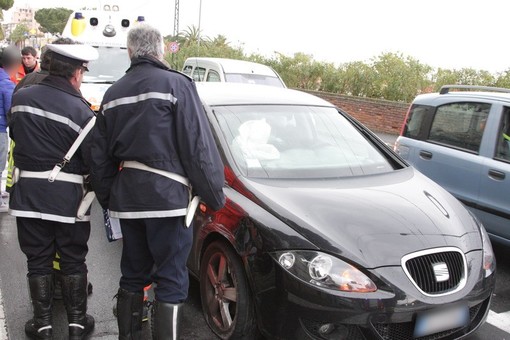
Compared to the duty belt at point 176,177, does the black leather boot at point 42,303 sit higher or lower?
lower

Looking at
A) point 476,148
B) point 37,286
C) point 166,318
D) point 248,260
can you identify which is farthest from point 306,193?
point 476,148

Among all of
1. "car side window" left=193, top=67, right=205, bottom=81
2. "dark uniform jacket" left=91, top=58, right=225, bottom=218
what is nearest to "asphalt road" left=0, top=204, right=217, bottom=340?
"dark uniform jacket" left=91, top=58, right=225, bottom=218

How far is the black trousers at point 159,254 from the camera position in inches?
99.8

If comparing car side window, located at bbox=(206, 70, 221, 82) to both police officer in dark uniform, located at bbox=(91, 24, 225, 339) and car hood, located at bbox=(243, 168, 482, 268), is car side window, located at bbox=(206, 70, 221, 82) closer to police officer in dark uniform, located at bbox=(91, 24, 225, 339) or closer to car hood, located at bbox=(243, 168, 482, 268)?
car hood, located at bbox=(243, 168, 482, 268)

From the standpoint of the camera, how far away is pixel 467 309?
280cm

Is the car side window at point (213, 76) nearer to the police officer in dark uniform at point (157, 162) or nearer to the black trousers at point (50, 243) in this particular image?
the black trousers at point (50, 243)

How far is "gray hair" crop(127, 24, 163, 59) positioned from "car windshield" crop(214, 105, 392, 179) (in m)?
1.01

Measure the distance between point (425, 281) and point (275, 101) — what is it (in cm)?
189

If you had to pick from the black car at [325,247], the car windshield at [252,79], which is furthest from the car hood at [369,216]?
the car windshield at [252,79]

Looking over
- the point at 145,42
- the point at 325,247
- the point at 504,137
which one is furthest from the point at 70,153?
the point at 504,137

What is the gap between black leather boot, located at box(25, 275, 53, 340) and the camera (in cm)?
300

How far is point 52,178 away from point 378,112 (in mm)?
13978

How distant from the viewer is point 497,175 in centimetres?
452

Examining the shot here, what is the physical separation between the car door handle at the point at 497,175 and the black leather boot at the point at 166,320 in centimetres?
324
